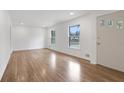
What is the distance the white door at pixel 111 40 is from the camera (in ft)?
12.3

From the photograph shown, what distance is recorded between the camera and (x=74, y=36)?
22.5 feet

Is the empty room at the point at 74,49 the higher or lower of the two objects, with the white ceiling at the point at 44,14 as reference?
lower

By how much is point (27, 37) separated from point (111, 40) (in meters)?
8.06

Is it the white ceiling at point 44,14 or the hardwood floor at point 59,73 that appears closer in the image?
the hardwood floor at point 59,73

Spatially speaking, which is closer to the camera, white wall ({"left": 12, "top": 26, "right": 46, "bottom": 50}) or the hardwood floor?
the hardwood floor

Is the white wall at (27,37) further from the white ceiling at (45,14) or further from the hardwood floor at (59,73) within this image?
the hardwood floor at (59,73)

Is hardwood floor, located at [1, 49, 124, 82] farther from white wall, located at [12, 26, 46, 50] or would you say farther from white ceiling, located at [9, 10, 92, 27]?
white wall, located at [12, 26, 46, 50]

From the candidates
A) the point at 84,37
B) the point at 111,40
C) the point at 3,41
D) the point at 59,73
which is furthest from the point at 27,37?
the point at 111,40

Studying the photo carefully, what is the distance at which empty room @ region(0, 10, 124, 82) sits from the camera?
10.8 ft

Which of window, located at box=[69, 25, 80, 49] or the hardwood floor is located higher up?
window, located at box=[69, 25, 80, 49]

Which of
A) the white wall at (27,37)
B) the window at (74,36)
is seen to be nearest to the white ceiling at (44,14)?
the window at (74,36)

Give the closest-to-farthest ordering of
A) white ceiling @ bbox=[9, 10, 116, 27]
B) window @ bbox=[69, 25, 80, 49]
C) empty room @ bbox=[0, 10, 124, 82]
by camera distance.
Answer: empty room @ bbox=[0, 10, 124, 82]
white ceiling @ bbox=[9, 10, 116, 27]
window @ bbox=[69, 25, 80, 49]

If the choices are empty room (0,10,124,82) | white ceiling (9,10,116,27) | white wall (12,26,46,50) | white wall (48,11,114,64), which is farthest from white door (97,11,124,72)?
white wall (12,26,46,50)
